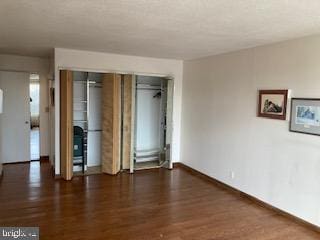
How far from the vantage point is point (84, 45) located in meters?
4.52

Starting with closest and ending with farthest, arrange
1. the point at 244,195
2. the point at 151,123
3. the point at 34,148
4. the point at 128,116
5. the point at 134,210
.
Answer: the point at 134,210
the point at 244,195
the point at 128,116
the point at 151,123
the point at 34,148

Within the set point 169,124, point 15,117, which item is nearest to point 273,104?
point 169,124

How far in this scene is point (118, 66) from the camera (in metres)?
5.42

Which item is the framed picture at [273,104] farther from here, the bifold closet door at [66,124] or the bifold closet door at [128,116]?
the bifold closet door at [66,124]

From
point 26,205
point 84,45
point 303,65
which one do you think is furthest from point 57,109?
point 303,65

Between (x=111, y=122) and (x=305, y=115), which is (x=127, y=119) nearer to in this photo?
(x=111, y=122)

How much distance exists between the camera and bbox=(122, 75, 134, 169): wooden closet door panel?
5.62 m

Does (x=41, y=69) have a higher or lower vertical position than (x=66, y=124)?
higher

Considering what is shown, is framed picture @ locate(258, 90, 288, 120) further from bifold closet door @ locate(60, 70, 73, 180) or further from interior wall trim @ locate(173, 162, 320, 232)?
bifold closet door @ locate(60, 70, 73, 180)

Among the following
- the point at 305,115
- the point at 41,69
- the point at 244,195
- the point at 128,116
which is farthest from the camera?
the point at 41,69

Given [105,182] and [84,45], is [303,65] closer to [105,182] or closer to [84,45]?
[84,45]

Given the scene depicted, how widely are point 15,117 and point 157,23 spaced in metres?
4.66

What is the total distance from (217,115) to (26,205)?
3479 millimetres

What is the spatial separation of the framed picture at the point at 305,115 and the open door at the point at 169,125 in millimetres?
2848
